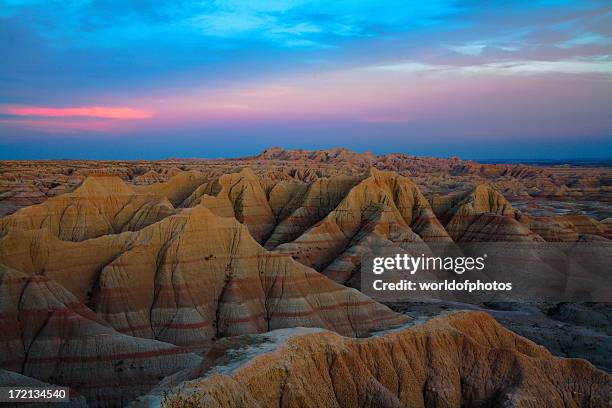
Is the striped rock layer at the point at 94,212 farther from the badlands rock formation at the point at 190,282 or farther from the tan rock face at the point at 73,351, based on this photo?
the tan rock face at the point at 73,351

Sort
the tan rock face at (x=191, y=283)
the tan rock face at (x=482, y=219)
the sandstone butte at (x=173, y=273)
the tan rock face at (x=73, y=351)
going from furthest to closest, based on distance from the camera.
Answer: the tan rock face at (x=482, y=219) < the tan rock face at (x=191, y=283) < the sandstone butte at (x=173, y=273) < the tan rock face at (x=73, y=351)

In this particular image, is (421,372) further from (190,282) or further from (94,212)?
(94,212)

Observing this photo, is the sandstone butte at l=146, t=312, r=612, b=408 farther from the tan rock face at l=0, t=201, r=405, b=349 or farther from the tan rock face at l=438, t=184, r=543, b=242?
the tan rock face at l=438, t=184, r=543, b=242

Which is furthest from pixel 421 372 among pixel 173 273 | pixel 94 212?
pixel 94 212

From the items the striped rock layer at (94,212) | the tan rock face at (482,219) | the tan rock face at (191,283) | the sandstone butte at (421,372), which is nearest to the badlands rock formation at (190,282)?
the tan rock face at (191,283)

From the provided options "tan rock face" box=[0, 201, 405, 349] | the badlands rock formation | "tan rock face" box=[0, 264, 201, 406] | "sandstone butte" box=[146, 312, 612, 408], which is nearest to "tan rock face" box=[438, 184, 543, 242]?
"tan rock face" box=[0, 201, 405, 349]

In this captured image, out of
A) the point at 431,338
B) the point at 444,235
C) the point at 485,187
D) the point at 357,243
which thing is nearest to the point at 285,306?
the point at 431,338

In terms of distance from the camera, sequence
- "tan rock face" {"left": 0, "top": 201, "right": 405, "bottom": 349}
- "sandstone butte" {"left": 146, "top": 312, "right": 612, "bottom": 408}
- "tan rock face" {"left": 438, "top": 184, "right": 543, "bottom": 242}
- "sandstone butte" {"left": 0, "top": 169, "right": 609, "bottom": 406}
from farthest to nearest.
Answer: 1. "tan rock face" {"left": 438, "top": 184, "right": 543, "bottom": 242}
2. "tan rock face" {"left": 0, "top": 201, "right": 405, "bottom": 349}
3. "sandstone butte" {"left": 0, "top": 169, "right": 609, "bottom": 406}
4. "sandstone butte" {"left": 146, "top": 312, "right": 612, "bottom": 408}
